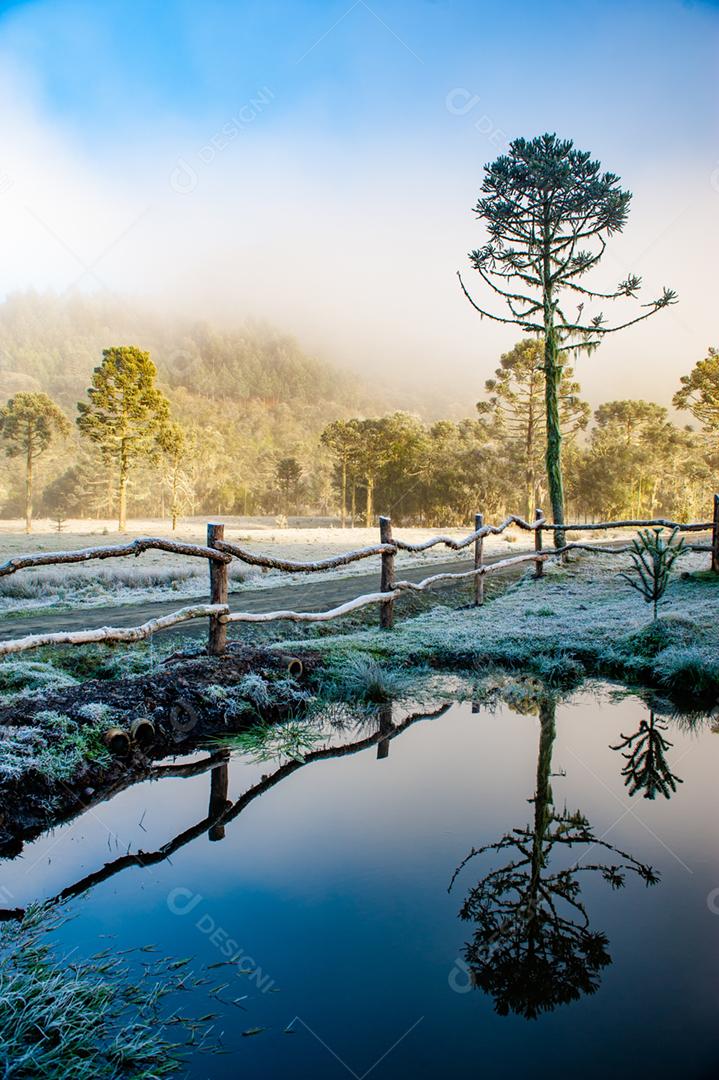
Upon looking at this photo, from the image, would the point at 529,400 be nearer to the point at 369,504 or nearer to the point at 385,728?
the point at 369,504

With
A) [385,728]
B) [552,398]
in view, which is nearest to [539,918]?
[385,728]

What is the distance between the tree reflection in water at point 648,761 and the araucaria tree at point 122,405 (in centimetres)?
4412

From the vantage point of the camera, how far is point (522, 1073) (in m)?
2.46

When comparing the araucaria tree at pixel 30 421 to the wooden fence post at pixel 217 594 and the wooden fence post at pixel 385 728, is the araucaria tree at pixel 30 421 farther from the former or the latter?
the wooden fence post at pixel 385 728

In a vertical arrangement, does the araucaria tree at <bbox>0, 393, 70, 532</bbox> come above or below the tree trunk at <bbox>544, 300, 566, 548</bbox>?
above

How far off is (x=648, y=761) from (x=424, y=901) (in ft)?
9.55

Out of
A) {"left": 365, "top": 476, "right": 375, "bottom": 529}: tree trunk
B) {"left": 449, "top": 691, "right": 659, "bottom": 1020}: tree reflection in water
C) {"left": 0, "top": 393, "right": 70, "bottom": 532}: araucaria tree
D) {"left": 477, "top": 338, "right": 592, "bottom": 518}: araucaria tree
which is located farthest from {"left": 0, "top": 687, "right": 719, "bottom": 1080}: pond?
{"left": 0, "top": 393, "right": 70, "bottom": 532}: araucaria tree

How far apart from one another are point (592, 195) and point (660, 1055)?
20.0 meters

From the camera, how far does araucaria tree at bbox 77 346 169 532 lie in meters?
46.9

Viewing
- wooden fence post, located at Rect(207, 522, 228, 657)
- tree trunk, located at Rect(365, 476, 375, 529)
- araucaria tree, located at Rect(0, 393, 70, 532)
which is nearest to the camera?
wooden fence post, located at Rect(207, 522, 228, 657)

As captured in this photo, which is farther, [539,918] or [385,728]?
[385,728]

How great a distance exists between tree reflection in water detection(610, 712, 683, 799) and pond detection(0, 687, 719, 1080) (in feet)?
0.11

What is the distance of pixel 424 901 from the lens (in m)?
3.57

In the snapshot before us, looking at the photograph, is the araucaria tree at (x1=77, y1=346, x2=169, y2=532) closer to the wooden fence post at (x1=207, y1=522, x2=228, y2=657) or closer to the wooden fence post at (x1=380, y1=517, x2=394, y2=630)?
the wooden fence post at (x1=380, y1=517, x2=394, y2=630)
